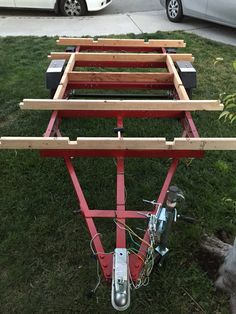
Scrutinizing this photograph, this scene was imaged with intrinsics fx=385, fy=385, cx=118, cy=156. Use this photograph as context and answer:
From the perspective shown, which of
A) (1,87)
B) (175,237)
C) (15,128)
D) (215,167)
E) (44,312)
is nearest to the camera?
(44,312)

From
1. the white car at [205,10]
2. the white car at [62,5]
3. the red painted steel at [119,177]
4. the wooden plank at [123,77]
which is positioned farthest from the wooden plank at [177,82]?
the white car at [62,5]

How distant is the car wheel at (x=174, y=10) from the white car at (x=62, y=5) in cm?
181

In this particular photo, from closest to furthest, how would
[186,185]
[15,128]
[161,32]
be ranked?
[186,185] < [15,128] < [161,32]

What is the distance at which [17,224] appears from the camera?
343 centimetres

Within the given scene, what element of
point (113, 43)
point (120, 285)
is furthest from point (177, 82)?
point (120, 285)

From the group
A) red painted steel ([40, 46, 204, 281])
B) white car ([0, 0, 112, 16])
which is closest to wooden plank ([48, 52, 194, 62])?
red painted steel ([40, 46, 204, 281])

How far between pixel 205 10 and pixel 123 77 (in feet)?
16.9

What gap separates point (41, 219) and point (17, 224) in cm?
21

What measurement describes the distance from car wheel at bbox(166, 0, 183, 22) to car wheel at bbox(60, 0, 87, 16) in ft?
7.00

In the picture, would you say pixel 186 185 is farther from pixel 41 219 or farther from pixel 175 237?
pixel 41 219

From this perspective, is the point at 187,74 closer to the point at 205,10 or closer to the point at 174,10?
the point at 205,10

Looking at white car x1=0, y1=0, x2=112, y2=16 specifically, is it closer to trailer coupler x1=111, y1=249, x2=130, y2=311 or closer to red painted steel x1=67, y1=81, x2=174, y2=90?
red painted steel x1=67, y1=81, x2=174, y2=90

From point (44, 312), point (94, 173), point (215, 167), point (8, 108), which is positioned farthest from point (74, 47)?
point (44, 312)

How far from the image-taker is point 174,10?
9227 mm
